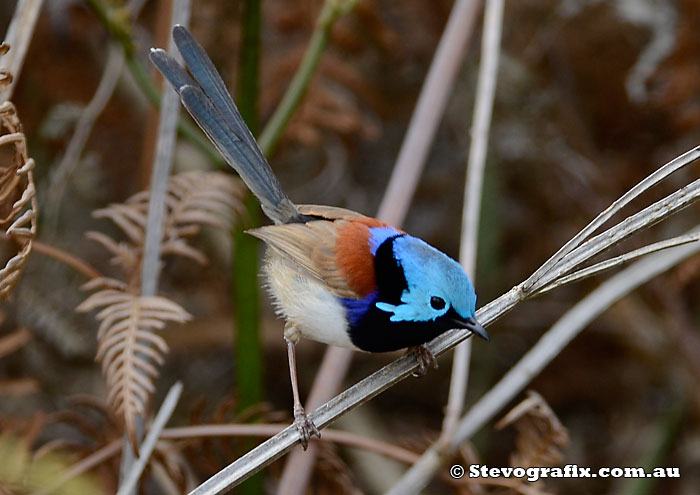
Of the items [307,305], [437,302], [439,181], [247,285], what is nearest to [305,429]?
[307,305]

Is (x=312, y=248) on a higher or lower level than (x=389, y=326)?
higher

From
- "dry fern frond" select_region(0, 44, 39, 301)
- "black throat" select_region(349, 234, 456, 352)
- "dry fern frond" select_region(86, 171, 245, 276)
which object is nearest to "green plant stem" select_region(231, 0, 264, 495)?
"dry fern frond" select_region(86, 171, 245, 276)

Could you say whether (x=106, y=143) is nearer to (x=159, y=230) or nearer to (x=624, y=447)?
(x=159, y=230)

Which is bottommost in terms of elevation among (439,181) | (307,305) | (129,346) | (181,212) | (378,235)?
(129,346)

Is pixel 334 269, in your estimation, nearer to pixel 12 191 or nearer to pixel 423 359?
pixel 423 359

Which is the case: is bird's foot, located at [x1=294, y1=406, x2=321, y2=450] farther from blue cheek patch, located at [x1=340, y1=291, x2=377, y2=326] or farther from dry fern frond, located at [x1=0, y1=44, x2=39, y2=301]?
dry fern frond, located at [x1=0, y1=44, x2=39, y2=301]

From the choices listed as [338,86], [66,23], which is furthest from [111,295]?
[338,86]
